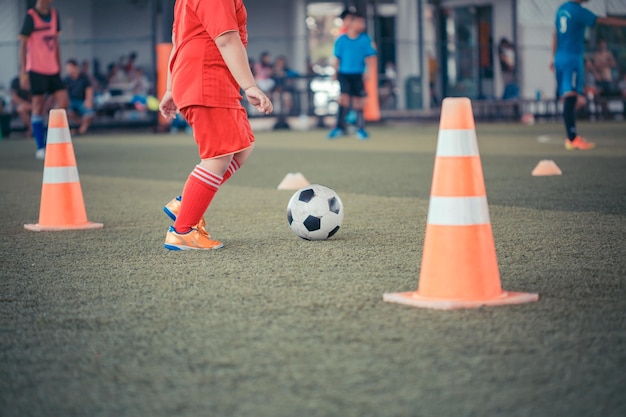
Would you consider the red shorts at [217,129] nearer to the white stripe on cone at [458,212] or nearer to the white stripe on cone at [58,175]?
the white stripe on cone at [58,175]

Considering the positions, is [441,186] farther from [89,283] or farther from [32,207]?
[32,207]

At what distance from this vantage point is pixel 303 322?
2863 millimetres

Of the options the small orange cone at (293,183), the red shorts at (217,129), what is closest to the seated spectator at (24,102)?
the small orange cone at (293,183)

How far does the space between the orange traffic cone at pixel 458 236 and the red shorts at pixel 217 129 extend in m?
1.48

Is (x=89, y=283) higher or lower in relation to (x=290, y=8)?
lower

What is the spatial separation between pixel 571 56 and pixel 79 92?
11161 millimetres

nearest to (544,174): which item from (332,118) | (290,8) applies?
(332,118)

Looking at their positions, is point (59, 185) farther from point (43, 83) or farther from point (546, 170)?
point (43, 83)

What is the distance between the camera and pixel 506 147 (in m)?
12.4

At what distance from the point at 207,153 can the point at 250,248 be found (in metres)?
0.50

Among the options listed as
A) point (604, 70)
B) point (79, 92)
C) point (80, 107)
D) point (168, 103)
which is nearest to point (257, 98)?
point (168, 103)

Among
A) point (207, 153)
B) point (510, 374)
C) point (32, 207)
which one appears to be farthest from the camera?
point (32, 207)

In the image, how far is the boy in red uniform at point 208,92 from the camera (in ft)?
13.8

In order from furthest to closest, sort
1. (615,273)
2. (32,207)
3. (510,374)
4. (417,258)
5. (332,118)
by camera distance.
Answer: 1. (332,118)
2. (32,207)
3. (417,258)
4. (615,273)
5. (510,374)
